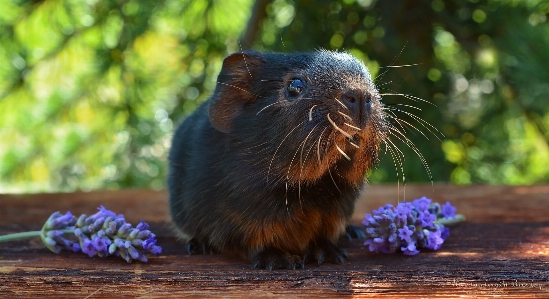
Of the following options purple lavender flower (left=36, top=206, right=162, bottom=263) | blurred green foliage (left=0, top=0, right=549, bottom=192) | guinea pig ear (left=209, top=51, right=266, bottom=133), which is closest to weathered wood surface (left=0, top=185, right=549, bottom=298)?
purple lavender flower (left=36, top=206, right=162, bottom=263)

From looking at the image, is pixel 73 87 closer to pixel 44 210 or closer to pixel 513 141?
pixel 44 210

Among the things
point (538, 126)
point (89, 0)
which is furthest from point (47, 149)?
point (538, 126)

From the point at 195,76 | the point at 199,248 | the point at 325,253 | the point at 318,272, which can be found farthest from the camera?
the point at 195,76

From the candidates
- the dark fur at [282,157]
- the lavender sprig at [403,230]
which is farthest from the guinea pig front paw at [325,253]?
the lavender sprig at [403,230]

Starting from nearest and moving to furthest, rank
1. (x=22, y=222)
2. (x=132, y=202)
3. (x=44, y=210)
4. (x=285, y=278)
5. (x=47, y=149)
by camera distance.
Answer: (x=285, y=278) → (x=22, y=222) → (x=44, y=210) → (x=132, y=202) → (x=47, y=149)

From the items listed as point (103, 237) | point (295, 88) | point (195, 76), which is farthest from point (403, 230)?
point (195, 76)

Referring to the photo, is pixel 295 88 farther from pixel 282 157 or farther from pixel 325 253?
pixel 325 253

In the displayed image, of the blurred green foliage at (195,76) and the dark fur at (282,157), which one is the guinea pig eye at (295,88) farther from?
the blurred green foliage at (195,76)
